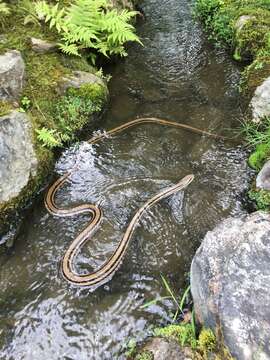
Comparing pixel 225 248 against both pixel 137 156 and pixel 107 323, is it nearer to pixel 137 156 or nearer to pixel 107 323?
pixel 107 323

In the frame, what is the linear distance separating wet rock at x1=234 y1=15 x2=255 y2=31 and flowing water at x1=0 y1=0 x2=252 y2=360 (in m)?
0.64

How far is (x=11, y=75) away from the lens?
6.03 metres

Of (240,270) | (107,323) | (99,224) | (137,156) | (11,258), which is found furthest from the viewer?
(137,156)

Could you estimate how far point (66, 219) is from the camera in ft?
18.0

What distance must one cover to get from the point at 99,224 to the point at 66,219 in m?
0.49

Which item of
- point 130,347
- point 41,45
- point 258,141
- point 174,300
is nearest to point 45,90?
point 41,45

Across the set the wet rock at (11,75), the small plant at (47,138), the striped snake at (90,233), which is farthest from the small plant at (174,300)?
the wet rock at (11,75)

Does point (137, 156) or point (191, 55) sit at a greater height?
point (191, 55)

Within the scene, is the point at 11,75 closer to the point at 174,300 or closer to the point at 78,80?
the point at 78,80

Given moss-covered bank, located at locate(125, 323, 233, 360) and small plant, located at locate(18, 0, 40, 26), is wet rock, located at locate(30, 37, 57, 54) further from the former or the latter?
moss-covered bank, located at locate(125, 323, 233, 360)

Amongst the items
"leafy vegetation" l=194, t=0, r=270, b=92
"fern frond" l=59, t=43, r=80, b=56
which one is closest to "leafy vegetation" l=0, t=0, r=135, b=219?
"fern frond" l=59, t=43, r=80, b=56

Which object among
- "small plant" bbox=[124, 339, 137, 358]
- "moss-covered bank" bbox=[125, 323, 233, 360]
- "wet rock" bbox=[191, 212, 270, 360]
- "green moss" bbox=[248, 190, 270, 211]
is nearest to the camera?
"wet rock" bbox=[191, 212, 270, 360]

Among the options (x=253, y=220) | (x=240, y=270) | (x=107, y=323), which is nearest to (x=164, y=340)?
(x=107, y=323)

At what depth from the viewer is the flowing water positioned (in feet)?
14.0
